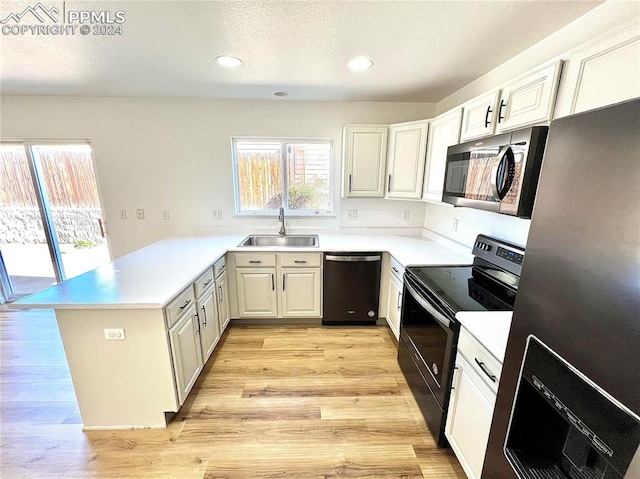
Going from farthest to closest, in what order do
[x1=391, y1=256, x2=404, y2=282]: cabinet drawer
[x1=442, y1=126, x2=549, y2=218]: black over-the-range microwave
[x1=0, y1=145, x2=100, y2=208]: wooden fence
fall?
[x1=0, y1=145, x2=100, y2=208]: wooden fence < [x1=391, y1=256, x2=404, y2=282]: cabinet drawer < [x1=442, y1=126, x2=549, y2=218]: black over-the-range microwave

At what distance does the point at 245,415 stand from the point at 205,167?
251 centimetres

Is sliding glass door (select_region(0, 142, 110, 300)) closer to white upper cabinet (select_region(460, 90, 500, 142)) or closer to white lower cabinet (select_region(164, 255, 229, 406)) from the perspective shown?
white lower cabinet (select_region(164, 255, 229, 406))

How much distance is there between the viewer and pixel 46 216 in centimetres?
310

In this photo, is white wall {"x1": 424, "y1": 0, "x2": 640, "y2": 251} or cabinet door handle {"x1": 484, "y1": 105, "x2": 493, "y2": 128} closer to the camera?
Answer: white wall {"x1": 424, "y1": 0, "x2": 640, "y2": 251}

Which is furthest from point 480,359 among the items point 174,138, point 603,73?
point 174,138

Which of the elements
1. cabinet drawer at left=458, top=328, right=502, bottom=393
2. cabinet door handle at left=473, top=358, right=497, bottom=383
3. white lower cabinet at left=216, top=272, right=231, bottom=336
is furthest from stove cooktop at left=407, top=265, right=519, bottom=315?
white lower cabinet at left=216, top=272, right=231, bottom=336

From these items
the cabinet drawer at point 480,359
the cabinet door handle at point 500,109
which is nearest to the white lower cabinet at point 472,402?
the cabinet drawer at point 480,359

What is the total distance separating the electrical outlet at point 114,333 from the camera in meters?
1.51

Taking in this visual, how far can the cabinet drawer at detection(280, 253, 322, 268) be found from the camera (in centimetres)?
262

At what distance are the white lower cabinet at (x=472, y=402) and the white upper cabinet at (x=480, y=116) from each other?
1.27 metres

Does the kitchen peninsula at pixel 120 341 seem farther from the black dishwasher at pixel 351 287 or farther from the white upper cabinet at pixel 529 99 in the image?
the white upper cabinet at pixel 529 99

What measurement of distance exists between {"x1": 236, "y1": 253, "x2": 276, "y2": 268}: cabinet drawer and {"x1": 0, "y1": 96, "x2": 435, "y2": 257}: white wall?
24.2 inches

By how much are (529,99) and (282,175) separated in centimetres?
232

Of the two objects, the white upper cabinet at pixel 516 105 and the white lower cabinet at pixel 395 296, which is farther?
the white lower cabinet at pixel 395 296
